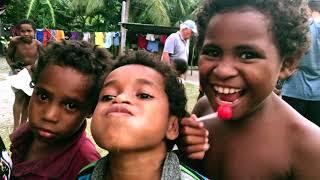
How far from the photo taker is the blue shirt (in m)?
4.48

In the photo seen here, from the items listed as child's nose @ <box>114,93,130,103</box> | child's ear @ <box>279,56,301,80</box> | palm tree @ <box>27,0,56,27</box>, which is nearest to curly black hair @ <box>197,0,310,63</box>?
child's ear @ <box>279,56,301,80</box>

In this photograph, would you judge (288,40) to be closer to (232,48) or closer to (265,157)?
(232,48)

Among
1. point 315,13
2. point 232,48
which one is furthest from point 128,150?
point 315,13

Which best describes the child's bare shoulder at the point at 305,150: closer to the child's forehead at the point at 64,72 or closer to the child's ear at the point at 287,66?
the child's ear at the point at 287,66

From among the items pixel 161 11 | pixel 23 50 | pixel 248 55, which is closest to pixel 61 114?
pixel 248 55

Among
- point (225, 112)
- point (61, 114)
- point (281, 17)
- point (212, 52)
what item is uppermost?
point (281, 17)

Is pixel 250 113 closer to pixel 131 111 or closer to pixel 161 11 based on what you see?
pixel 131 111

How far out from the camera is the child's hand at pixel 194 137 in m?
1.68

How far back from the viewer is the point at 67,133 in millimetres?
2016

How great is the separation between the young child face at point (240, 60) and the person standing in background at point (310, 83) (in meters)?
2.95

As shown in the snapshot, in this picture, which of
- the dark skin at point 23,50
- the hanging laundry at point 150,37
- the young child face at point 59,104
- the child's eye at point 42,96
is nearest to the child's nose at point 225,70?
the young child face at point 59,104

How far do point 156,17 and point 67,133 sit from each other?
17.3 meters

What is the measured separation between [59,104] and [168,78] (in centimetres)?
57

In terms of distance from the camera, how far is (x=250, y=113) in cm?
185
